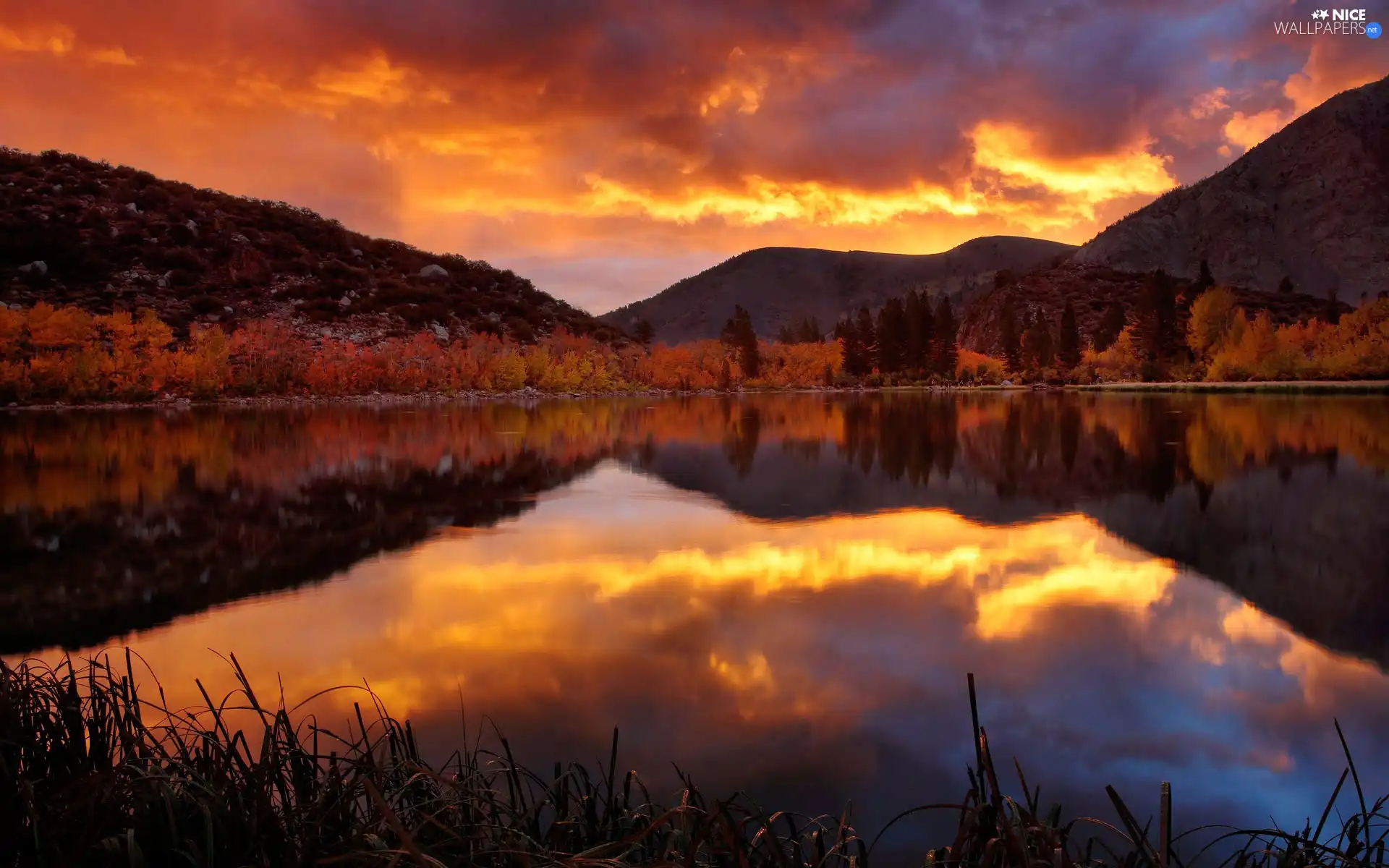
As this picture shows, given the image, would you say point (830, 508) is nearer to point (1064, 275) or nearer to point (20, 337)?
point (20, 337)

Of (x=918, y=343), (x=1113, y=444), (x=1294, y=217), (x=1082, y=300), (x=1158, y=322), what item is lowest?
(x=1113, y=444)

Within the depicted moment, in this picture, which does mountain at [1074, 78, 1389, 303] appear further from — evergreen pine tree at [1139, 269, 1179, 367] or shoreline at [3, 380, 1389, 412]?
shoreline at [3, 380, 1389, 412]

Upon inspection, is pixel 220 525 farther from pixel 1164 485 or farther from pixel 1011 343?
pixel 1011 343

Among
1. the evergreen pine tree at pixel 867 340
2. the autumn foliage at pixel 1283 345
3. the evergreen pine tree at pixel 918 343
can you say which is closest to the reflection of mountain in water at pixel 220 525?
the autumn foliage at pixel 1283 345

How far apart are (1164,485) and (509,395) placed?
53.6 m

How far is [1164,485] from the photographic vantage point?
1374 centimetres

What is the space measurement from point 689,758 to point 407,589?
4.53 m

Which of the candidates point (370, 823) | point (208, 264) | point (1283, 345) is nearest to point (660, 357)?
point (208, 264)

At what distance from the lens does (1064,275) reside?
5517 inches

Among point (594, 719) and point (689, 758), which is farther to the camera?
point (594, 719)

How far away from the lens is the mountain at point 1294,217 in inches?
6491

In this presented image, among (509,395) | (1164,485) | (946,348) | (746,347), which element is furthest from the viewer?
(946,348)

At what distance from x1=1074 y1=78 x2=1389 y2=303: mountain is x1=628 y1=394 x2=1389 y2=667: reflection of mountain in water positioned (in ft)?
526

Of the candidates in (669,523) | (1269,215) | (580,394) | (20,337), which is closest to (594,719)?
(669,523)
